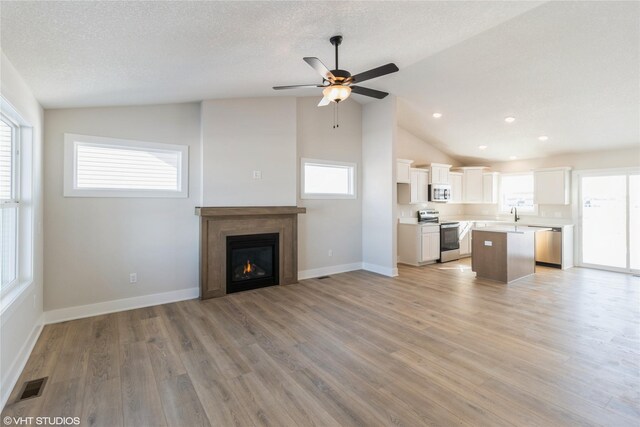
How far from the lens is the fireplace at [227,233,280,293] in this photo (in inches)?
179

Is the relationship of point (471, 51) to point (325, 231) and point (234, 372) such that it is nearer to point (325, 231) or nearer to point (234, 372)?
point (325, 231)

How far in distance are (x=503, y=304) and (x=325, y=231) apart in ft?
10.1

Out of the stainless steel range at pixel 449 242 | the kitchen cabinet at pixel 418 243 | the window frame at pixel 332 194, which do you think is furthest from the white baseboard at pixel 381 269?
the stainless steel range at pixel 449 242

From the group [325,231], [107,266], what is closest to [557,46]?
[325,231]

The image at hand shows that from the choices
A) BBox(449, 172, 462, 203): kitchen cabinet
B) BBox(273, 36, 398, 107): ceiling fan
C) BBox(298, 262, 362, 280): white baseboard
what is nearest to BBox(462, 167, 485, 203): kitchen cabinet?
BBox(449, 172, 462, 203): kitchen cabinet

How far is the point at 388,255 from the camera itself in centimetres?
562

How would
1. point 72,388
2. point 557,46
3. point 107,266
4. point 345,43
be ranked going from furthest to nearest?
point 107,266
point 557,46
point 345,43
point 72,388

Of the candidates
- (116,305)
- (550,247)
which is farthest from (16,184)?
(550,247)

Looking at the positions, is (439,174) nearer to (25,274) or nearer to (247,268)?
(247,268)

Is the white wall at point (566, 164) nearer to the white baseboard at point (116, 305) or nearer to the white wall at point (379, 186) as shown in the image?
the white wall at point (379, 186)

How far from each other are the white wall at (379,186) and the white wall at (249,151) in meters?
1.69

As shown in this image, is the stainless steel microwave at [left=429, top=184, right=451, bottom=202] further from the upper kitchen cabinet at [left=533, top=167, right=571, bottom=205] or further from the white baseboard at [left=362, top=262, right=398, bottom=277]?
→ the white baseboard at [left=362, top=262, right=398, bottom=277]

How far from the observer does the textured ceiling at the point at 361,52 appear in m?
2.02

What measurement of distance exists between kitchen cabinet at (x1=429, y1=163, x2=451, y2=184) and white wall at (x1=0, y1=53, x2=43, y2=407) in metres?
6.83
